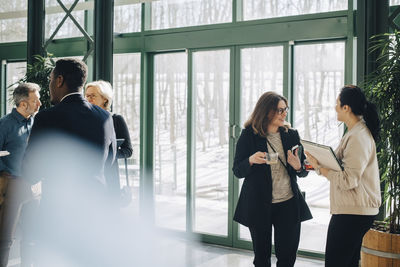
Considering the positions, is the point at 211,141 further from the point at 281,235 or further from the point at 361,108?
the point at 361,108

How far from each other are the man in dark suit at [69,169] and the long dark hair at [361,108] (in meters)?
1.49

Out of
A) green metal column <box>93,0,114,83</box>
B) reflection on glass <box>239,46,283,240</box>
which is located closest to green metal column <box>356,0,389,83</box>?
reflection on glass <box>239,46,283,240</box>

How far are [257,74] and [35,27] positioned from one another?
3231mm

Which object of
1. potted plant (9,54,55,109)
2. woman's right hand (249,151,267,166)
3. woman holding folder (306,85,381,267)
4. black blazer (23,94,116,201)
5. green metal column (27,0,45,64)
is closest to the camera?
black blazer (23,94,116,201)

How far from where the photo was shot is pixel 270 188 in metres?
3.20

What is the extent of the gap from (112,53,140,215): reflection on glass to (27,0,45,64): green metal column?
123cm

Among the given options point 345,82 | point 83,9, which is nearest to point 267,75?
point 345,82

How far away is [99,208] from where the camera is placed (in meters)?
2.34

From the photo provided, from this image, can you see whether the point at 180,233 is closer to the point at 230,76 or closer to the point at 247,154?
the point at 230,76

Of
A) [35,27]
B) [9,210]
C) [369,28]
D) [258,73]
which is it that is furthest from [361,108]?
[35,27]

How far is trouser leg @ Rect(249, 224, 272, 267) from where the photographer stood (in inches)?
127

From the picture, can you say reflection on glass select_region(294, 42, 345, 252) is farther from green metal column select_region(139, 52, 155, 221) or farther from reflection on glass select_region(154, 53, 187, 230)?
green metal column select_region(139, 52, 155, 221)

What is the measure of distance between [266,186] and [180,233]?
8.47 ft

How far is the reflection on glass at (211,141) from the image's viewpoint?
5254 millimetres
